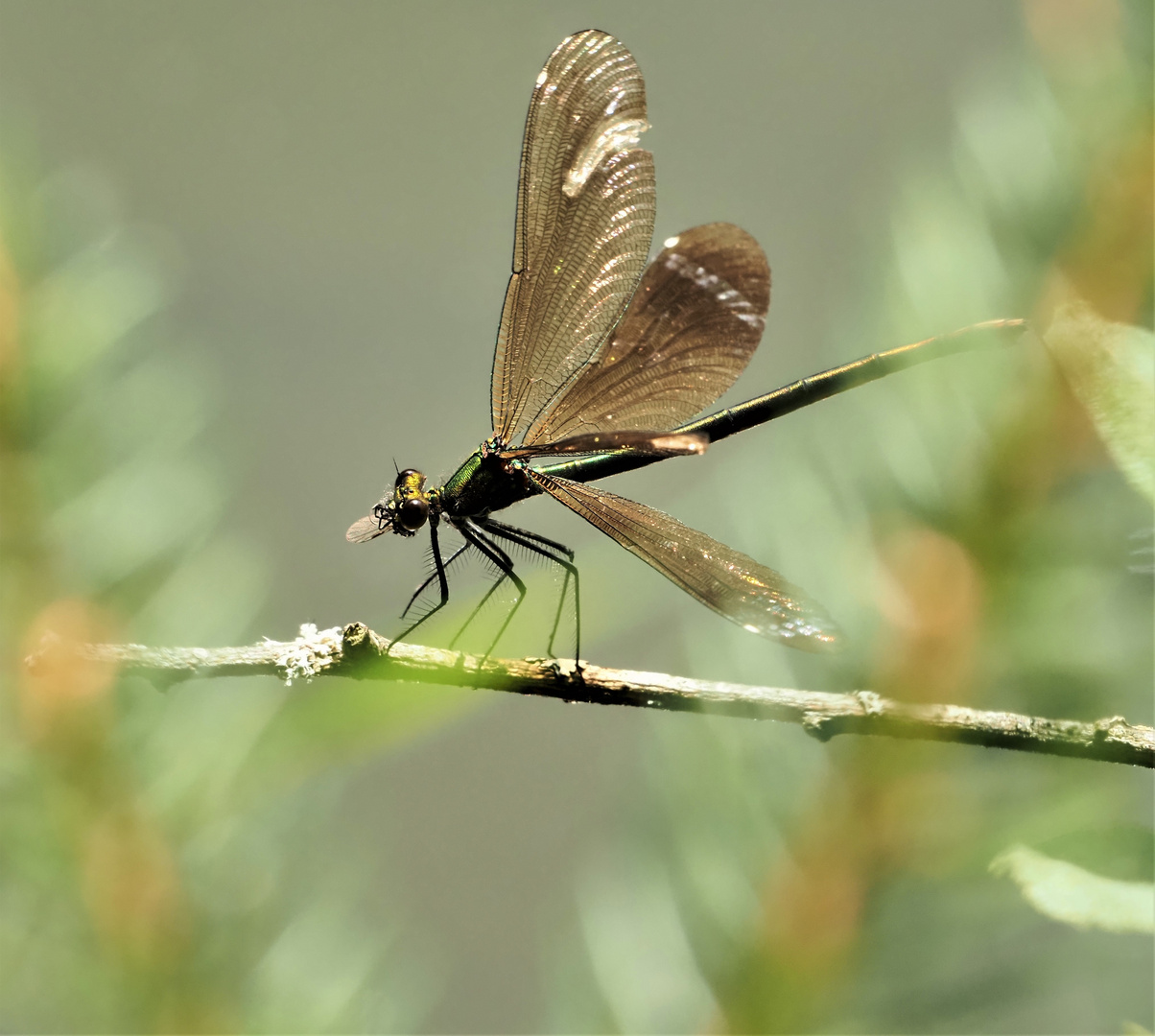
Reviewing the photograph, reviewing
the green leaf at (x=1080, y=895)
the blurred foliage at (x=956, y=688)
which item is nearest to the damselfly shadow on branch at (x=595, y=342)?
the blurred foliage at (x=956, y=688)

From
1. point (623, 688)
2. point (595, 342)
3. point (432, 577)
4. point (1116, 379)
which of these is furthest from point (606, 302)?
point (1116, 379)

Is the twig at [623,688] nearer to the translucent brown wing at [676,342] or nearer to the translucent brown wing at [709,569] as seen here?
the translucent brown wing at [709,569]

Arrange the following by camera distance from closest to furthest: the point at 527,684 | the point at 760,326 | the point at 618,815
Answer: the point at 527,684
the point at 618,815
the point at 760,326

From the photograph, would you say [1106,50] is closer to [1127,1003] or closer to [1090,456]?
[1090,456]

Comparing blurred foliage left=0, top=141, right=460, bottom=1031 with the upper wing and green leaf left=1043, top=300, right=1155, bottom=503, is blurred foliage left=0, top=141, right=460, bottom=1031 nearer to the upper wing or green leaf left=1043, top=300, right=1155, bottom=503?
the upper wing

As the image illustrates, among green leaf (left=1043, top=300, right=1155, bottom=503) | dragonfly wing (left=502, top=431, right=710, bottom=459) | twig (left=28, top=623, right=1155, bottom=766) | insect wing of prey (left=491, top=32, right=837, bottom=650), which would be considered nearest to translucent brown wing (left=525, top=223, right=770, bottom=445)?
insect wing of prey (left=491, top=32, right=837, bottom=650)

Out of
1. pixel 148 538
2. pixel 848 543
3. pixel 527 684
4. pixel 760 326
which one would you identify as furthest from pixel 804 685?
pixel 148 538
